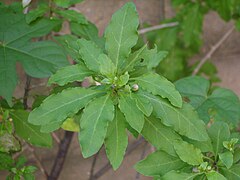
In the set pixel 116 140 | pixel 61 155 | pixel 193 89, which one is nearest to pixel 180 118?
pixel 116 140

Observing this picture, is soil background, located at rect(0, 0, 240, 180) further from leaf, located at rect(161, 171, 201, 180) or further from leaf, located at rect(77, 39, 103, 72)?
leaf, located at rect(161, 171, 201, 180)

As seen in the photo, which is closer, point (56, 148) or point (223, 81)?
point (56, 148)

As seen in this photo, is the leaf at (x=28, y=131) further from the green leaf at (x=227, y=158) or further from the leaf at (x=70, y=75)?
the green leaf at (x=227, y=158)

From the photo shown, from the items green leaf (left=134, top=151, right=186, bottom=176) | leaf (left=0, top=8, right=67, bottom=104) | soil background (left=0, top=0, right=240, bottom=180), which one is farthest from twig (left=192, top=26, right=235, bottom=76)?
green leaf (left=134, top=151, right=186, bottom=176)

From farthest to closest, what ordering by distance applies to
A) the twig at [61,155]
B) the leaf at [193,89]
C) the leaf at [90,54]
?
1. the twig at [61,155]
2. the leaf at [193,89]
3. the leaf at [90,54]

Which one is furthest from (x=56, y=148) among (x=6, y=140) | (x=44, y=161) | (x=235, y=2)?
(x=235, y=2)

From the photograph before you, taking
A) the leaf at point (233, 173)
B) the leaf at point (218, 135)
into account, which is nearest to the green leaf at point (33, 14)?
the leaf at point (218, 135)

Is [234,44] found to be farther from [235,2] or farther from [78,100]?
[78,100]
